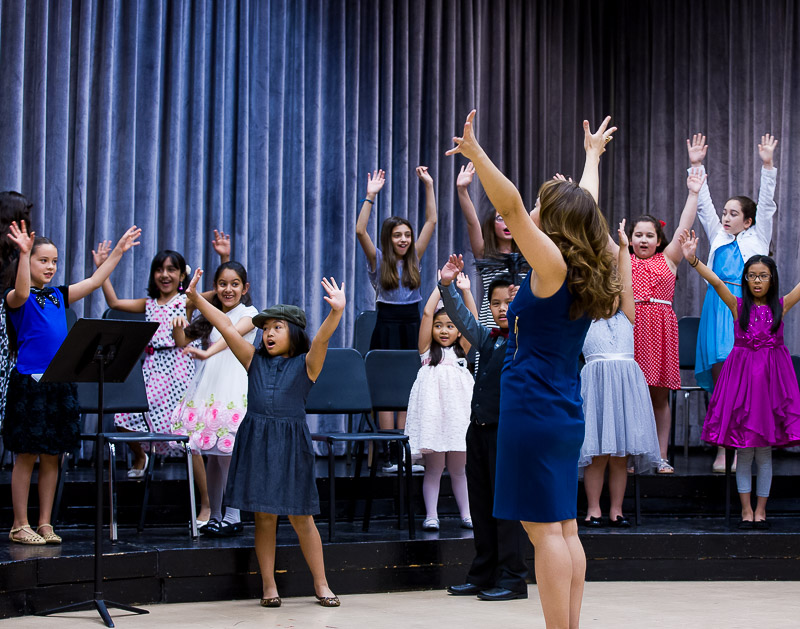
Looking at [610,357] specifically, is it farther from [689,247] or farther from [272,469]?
[272,469]

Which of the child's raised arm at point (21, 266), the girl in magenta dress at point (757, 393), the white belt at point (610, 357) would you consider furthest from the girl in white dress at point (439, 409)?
the child's raised arm at point (21, 266)

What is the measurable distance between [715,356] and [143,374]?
317 centimetres

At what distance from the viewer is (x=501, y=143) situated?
25.2 ft

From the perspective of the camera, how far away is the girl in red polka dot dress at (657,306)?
217 inches

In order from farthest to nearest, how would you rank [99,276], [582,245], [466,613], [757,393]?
1. [757,393]
2. [99,276]
3. [466,613]
4. [582,245]

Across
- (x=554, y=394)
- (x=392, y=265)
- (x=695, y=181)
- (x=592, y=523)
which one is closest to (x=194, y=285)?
(x=554, y=394)

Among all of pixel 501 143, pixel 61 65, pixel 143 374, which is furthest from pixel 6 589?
pixel 501 143

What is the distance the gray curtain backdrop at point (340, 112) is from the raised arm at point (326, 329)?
2.29 metres

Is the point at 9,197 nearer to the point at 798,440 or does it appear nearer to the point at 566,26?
the point at 798,440

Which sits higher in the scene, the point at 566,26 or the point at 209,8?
the point at 566,26

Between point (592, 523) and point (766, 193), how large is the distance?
2220 millimetres

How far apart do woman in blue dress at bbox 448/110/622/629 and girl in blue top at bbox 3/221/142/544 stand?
2.21m

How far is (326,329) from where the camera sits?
3867mm

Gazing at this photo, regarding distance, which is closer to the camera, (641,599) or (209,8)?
(641,599)
